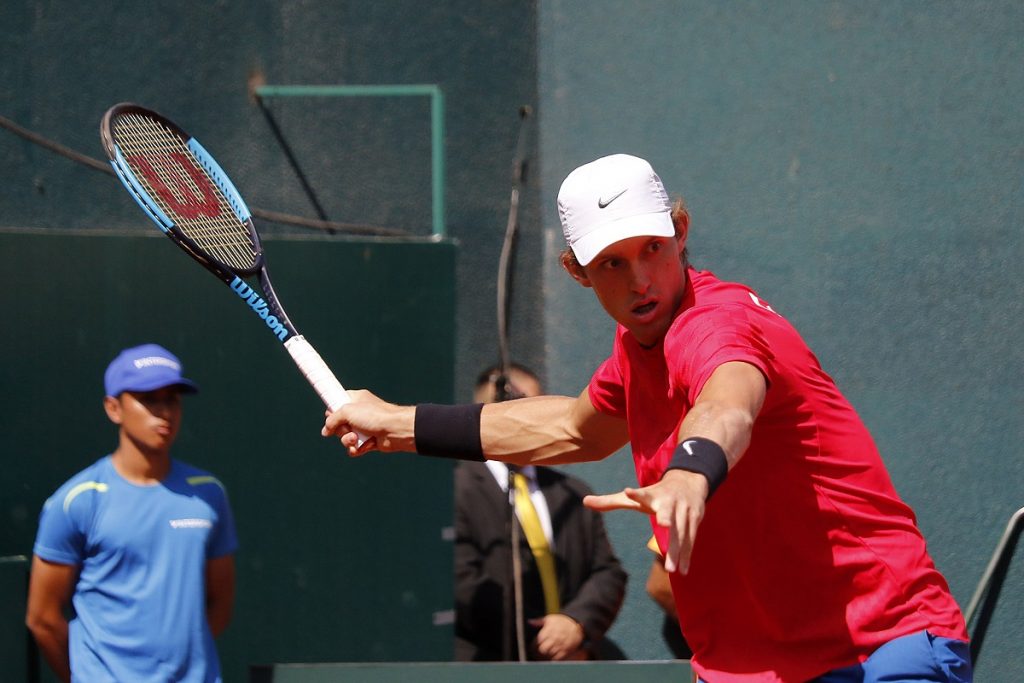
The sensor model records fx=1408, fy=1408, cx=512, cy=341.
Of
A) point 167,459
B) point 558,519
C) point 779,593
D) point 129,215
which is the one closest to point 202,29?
point 129,215

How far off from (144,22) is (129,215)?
90cm

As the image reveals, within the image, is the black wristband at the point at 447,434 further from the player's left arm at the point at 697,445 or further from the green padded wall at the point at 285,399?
the green padded wall at the point at 285,399

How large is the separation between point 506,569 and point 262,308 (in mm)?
2075

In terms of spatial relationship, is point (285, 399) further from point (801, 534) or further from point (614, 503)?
point (614, 503)

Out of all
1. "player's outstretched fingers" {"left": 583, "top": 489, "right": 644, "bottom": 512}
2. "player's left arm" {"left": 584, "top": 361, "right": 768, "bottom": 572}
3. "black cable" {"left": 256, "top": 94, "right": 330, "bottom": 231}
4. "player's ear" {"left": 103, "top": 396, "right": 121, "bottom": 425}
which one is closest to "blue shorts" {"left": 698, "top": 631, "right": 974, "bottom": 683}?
"player's left arm" {"left": 584, "top": 361, "right": 768, "bottom": 572}

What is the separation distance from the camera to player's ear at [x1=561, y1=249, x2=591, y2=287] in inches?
121

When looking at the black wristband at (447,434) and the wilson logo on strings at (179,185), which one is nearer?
the black wristband at (447,434)

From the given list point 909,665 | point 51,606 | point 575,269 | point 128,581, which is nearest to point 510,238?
point 128,581

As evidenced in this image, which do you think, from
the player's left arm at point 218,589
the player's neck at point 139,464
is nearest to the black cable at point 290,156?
the player's neck at point 139,464

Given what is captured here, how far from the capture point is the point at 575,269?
3131mm

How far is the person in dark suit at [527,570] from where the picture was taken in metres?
5.52

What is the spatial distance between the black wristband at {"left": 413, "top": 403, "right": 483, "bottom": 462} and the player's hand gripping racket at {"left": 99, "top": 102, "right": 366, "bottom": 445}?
0.45 m

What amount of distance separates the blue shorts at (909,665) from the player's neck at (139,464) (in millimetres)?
2948

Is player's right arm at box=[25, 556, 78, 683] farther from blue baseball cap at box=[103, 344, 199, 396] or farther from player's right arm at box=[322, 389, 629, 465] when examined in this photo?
player's right arm at box=[322, 389, 629, 465]
